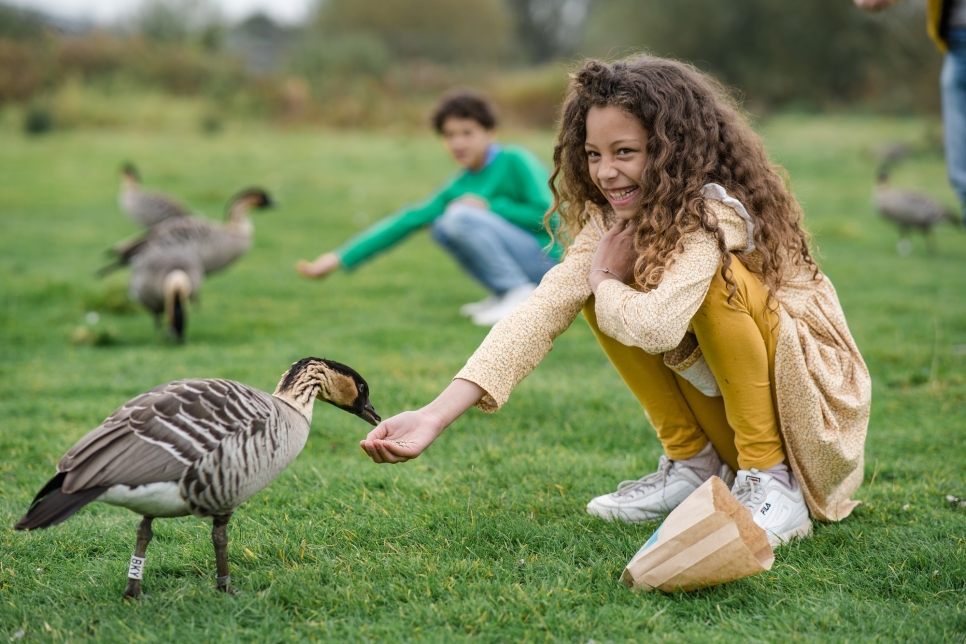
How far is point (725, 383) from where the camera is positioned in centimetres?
311

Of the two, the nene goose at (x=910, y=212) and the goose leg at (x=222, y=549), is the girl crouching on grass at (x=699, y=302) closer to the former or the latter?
the goose leg at (x=222, y=549)

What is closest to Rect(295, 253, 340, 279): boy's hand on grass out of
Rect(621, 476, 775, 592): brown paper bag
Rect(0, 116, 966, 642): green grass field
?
Rect(0, 116, 966, 642): green grass field

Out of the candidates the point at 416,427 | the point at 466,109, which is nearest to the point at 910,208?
the point at 466,109

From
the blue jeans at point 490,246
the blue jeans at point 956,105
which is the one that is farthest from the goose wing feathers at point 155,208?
the blue jeans at point 956,105

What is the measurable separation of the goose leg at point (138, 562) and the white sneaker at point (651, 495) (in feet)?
5.25

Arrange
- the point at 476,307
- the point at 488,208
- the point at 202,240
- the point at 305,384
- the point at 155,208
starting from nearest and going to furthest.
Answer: the point at 305,384 < the point at 488,208 < the point at 476,307 < the point at 202,240 < the point at 155,208

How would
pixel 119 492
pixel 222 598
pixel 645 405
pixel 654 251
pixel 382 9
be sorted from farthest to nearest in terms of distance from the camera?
pixel 382 9 → pixel 645 405 → pixel 654 251 → pixel 222 598 → pixel 119 492

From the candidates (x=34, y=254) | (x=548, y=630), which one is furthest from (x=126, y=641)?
(x=34, y=254)

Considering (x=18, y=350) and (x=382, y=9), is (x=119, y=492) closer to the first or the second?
(x=18, y=350)

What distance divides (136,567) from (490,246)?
177 inches

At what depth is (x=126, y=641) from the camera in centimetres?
253

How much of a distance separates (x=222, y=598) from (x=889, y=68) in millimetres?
28167

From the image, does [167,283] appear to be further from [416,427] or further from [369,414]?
[416,427]

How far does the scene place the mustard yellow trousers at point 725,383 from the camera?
3010mm
